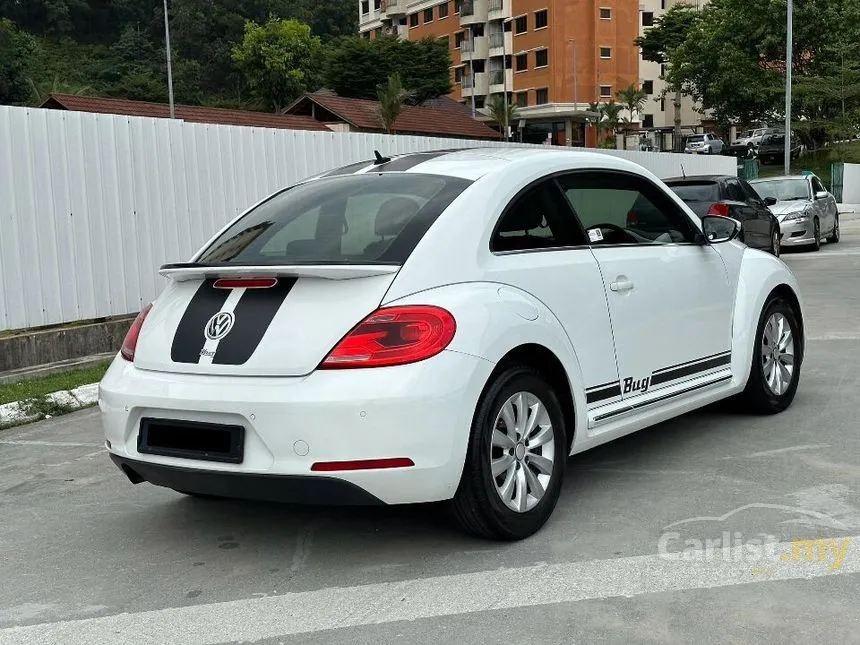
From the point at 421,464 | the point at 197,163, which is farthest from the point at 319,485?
the point at 197,163

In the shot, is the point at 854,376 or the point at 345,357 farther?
the point at 854,376

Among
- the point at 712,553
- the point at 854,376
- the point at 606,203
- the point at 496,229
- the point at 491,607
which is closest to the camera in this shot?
the point at 491,607

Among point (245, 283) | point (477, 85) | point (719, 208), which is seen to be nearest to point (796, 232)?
point (719, 208)

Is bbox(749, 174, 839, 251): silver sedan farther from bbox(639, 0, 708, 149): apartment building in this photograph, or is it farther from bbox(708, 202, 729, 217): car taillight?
bbox(639, 0, 708, 149): apartment building

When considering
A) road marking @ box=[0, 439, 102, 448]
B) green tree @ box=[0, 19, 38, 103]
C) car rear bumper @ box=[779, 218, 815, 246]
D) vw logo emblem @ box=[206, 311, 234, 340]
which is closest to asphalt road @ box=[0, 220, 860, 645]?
road marking @ box=[0, 439, 102, 448]

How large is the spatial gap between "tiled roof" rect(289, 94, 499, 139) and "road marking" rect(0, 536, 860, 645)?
1923 inches

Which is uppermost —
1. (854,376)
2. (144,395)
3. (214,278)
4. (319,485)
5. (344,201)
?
(344,201)

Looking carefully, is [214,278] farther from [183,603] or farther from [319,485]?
[183,603]

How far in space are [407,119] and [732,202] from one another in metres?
41.4

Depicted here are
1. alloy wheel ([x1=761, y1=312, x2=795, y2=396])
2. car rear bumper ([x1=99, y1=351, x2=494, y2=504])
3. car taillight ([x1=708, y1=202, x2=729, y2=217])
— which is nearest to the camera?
car rear bumper ([x1=99, y1=351, x2=494, y2=504])

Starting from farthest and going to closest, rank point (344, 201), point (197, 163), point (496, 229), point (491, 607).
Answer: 1. point (197, 163)
2. point (344, 201)
3. point (496, 229)
4. point (491, 607)

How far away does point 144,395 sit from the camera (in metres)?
3.88

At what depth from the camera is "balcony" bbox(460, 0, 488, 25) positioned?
266 feet

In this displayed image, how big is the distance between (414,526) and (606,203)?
2.04 meters
